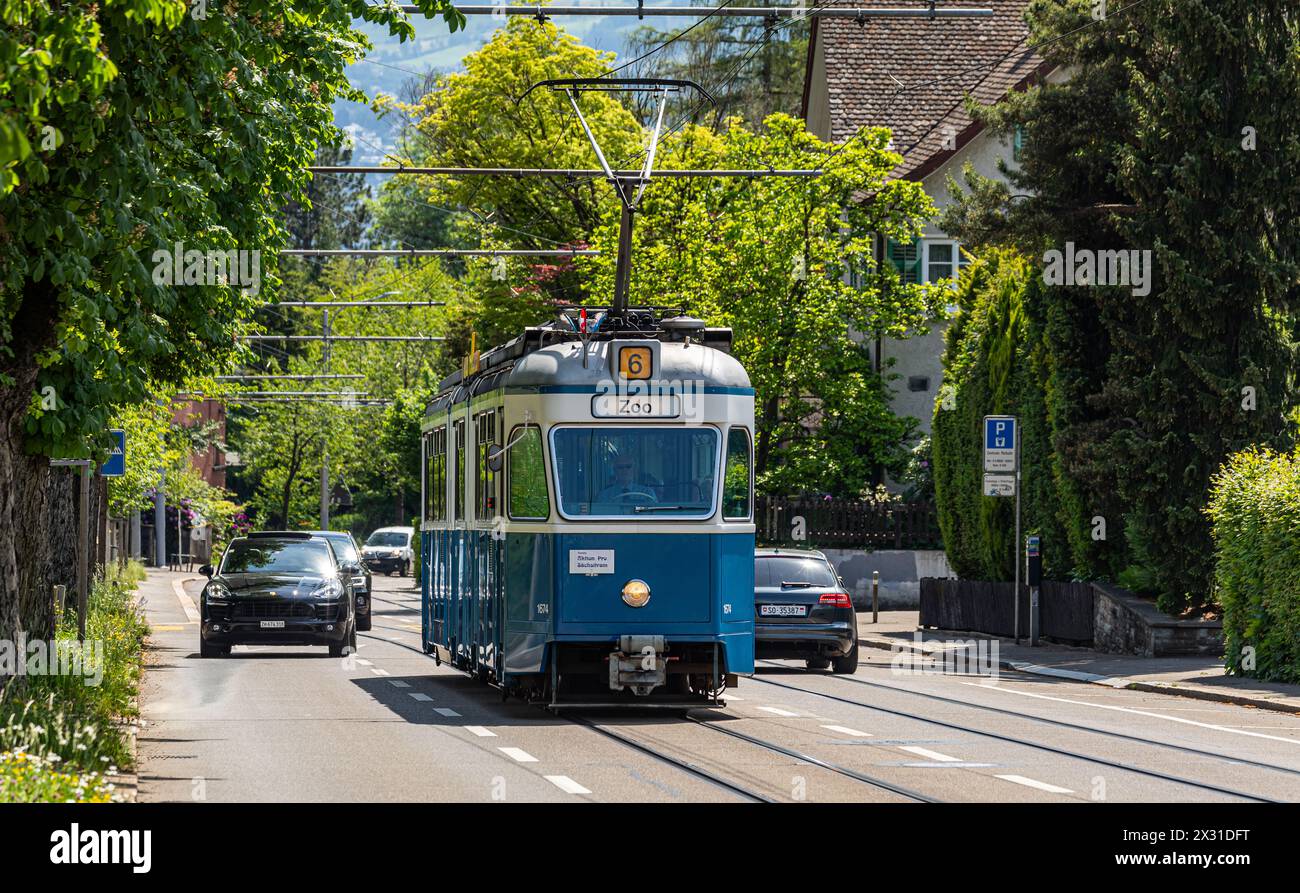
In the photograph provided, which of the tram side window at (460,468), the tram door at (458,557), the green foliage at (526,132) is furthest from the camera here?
the green foliage at (526,132)

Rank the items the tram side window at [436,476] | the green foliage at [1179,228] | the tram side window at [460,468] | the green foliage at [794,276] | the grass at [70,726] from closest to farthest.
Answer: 1. the grass at [70,726]
2. the tram side window at [460,468]
3. the tram side window at [436,476]
4. the green foliage at [1179,228]
5. the green foliage at [794,276]

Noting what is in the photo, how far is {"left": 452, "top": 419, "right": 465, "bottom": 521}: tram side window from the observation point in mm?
21734

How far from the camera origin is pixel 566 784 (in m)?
13.3

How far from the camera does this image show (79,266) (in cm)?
1471

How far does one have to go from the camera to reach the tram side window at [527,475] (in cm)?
1847

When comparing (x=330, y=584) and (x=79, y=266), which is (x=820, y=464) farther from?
(x=79, y=266)

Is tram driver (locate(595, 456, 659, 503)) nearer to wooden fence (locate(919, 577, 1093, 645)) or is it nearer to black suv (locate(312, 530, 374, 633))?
wooden fence (locate(919, 577, 1093, 645))

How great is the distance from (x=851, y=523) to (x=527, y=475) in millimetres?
27167

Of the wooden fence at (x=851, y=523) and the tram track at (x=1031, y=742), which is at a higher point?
the wooden fence at (x=851, y=523)

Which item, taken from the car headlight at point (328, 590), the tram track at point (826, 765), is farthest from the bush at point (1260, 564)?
the car headlight at point (328, 590)

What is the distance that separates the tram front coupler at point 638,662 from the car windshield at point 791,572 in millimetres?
7599

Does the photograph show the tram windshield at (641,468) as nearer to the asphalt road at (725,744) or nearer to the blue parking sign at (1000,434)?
the asphalt road at (725,744)

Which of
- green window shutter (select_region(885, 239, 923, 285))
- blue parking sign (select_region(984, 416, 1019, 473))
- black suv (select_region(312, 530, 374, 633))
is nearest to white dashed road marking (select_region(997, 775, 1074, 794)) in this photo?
blue parking sign (select_region(984, 416, 1019, 473))

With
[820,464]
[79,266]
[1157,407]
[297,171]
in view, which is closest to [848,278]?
[820,464]
